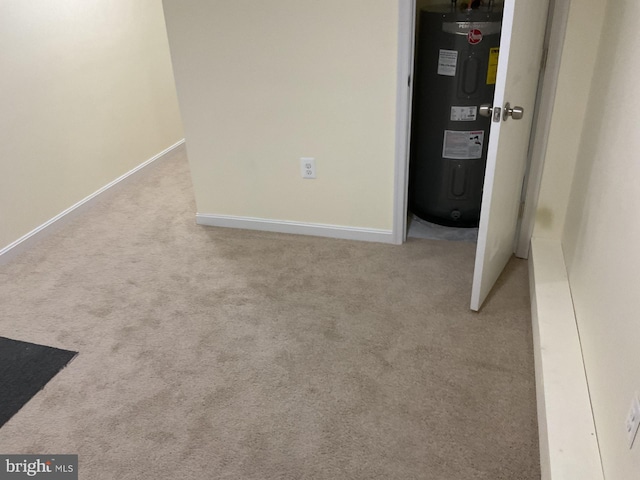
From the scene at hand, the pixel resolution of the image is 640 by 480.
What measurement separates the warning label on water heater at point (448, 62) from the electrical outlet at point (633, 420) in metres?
1.80

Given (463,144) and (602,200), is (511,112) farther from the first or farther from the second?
(463,144)

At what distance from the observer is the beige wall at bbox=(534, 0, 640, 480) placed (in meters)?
1.25

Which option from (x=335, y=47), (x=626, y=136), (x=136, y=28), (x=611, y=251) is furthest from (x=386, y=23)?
(x=136, y=28)

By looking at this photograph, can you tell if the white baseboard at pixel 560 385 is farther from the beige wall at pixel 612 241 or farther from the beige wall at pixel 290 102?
the beige wall at pixel 290 102

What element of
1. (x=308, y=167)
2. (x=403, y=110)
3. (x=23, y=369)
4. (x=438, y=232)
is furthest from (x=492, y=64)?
(x=23, y=369)

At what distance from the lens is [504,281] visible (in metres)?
2.35

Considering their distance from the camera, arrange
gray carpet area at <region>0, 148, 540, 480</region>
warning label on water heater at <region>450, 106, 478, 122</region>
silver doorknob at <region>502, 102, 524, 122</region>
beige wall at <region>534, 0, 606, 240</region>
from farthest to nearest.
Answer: warning label on water heater at <region>450, 106, 478, 122</region>
beige wall at <region>534, 0, 606, 240</region>
silver doorknob at <region>502, 102, 524, 122</region>
gray carpet area at <region>0, 148, 540, 480</region>

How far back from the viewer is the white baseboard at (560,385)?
4.41ft

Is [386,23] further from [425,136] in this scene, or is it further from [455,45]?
[425,136]

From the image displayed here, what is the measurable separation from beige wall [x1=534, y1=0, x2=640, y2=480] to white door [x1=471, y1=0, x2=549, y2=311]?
0.49 feet

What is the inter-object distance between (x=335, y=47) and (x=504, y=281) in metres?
1.34

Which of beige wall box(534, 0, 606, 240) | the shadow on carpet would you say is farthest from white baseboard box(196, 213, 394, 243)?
the shadow on carpet

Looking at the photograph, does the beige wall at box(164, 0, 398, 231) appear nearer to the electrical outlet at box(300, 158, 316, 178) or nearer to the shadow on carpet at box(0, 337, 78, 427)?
the electrical outlet at box(300, 158, 316, 178)

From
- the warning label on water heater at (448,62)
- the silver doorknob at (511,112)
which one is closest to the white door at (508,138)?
the silver doorknob at (511,112)
